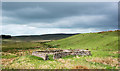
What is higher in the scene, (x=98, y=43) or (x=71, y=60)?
(x=71, y=60)

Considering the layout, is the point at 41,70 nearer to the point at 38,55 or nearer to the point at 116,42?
the point at 38,55

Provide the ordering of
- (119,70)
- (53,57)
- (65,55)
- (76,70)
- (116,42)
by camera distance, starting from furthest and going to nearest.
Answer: (116,42), (65,55), (53,57), (119,70), (76,70)

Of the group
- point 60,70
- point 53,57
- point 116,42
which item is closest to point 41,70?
point 60,70

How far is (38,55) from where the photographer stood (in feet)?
93.4

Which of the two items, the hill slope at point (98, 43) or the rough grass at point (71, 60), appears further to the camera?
the hill slope at point (98, 43)

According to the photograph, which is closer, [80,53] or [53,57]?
[53,57]

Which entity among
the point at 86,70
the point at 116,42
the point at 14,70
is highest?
the point at 86,70

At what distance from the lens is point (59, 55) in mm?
27719

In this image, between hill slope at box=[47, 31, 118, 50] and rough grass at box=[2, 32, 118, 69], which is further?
hill slope at box=[47, 31, 118, 50]

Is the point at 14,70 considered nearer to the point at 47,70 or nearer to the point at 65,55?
the point at 47,70

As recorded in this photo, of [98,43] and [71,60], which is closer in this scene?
[71,60]

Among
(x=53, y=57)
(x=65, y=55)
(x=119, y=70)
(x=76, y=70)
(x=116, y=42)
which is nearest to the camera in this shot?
(x=76, y=70)

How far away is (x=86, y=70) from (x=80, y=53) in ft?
53.8

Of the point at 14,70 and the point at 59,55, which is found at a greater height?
the point at 14,70
